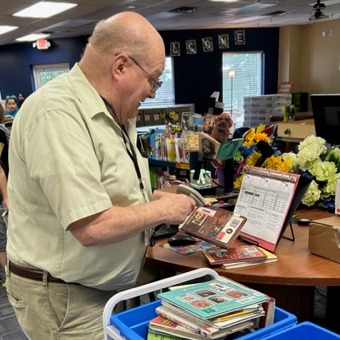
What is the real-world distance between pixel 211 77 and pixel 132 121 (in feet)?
30.0

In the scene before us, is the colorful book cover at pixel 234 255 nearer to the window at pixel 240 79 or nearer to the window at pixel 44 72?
the window at pixel 240 79

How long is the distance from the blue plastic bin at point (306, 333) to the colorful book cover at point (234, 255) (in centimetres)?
56

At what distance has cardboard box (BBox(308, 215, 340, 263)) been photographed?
59.4 inches

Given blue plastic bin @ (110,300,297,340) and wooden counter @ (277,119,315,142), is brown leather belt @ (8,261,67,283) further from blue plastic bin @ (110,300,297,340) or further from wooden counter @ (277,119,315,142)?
wooden counter @ (277,119,315,142)

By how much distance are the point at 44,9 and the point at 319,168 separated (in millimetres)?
5285

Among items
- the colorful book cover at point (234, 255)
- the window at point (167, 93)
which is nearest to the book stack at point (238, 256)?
the colorful book cover at point (234, 255)

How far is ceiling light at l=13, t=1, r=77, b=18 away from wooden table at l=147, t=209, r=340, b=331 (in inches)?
195

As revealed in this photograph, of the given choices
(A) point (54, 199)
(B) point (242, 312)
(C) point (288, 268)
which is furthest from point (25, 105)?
(C) point (288, 268)

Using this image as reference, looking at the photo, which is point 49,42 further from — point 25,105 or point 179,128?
point 25,105

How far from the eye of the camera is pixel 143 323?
3.25 ft

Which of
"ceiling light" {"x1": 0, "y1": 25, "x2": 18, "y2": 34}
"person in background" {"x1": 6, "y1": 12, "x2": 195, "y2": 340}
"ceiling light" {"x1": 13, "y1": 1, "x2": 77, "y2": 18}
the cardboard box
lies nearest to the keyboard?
"person in background" {"x1": 6, "y1": 12, "x2": 195, "y2": 340}

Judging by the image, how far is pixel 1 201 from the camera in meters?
3.29

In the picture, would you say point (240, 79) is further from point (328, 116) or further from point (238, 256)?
point (238, 256)

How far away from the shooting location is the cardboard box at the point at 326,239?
151 cm
